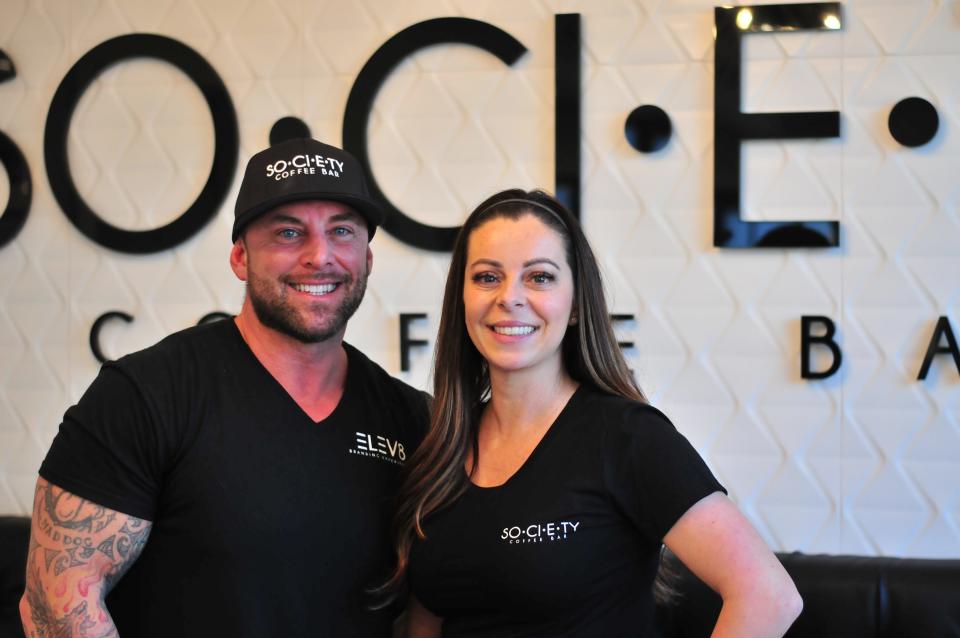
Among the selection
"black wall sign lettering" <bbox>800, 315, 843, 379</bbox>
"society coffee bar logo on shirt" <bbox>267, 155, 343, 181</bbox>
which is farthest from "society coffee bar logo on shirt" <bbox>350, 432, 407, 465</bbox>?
"black wall sign lettering" <bbox>800, 315, 843, 379</bbox>

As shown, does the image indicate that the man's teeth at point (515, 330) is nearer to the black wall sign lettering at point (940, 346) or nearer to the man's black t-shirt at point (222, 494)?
the man's black t-shirt at point (222, 494)

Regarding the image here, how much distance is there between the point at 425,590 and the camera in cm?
172

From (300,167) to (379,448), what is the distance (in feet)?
1.66

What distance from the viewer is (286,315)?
5.90ft

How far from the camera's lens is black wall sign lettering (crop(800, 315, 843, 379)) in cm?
→ 252

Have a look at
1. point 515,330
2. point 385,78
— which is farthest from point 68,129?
point 515,330

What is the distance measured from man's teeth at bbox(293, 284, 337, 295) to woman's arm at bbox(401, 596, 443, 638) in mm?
552

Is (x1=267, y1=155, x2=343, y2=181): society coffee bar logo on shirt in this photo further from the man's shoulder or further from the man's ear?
the man's shoulder

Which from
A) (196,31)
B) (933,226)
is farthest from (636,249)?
(196,31)

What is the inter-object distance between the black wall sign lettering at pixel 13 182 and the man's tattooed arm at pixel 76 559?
5.21 ft

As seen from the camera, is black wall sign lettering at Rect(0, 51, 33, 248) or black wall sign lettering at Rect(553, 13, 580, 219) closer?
black wall sign lettering at Rect(553, 13, 580, 219)

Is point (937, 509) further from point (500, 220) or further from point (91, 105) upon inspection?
point (91, 105)

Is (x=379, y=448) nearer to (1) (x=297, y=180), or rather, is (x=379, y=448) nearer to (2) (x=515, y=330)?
(2) (x=515, y=330)

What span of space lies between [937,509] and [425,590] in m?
1.41
